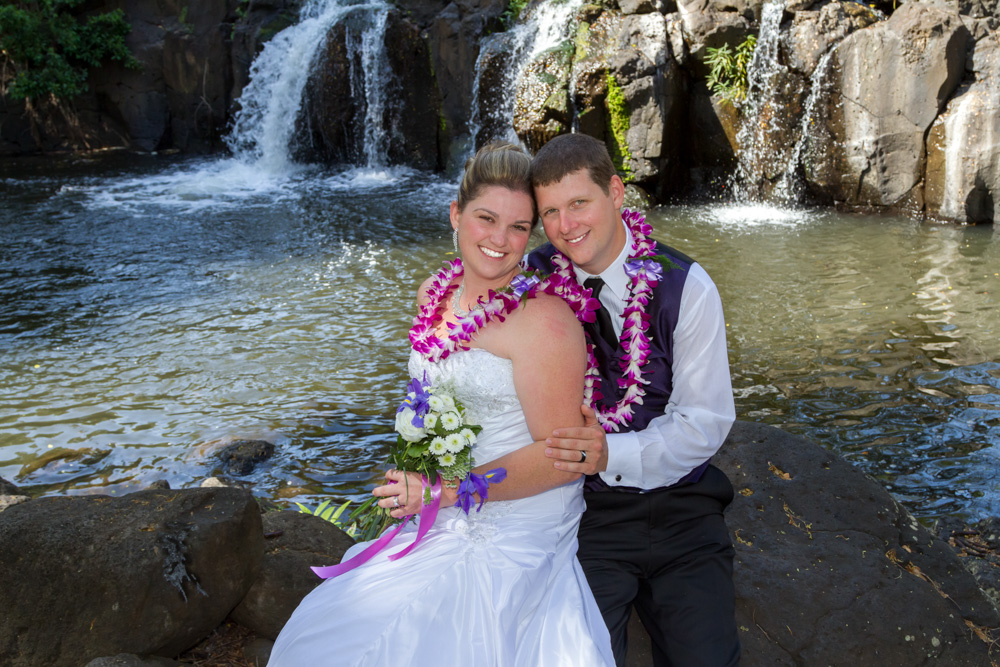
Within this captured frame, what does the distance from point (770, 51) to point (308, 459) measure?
35.1 ft

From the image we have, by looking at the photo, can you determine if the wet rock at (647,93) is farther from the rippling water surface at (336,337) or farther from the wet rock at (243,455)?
the wet rock at (243,455)

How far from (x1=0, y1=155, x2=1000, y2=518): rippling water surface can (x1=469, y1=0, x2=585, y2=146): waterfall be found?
2800 mm

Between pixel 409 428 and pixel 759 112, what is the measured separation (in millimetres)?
12179

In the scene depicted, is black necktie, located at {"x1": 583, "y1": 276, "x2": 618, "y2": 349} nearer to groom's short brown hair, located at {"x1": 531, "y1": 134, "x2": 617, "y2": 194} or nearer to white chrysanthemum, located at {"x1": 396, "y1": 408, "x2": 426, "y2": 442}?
groom's short brown hair, located at {"x1": 531, "y1": 134, "x2": 617, "y2": 194}

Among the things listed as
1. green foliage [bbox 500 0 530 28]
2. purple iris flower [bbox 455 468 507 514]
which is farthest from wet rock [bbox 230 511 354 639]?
green foliage [bbox 500 0 530 28]

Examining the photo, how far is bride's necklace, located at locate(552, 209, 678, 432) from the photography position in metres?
3.13

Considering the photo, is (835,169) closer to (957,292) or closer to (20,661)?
(957,292)

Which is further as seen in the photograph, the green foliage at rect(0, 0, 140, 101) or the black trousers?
the green foliage at rect(0, 0, 140, 101)

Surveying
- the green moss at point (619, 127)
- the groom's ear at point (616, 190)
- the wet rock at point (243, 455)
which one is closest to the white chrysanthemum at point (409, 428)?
the groom's ear at point (616, 190)

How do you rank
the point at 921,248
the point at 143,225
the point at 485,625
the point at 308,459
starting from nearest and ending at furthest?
the point at 485,625, the point at 308,459, the point at 921,248, the point at 143,225

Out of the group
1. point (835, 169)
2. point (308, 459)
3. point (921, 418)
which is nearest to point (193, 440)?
point (308, 459)

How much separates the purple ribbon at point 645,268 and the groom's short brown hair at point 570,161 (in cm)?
31

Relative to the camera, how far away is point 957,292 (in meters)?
8.68

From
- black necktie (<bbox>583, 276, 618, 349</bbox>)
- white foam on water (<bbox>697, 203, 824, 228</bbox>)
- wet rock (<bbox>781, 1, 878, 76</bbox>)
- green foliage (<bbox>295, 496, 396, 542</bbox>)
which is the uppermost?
wet rock (<bbox>781, 1, 878, 76</bbox>)
